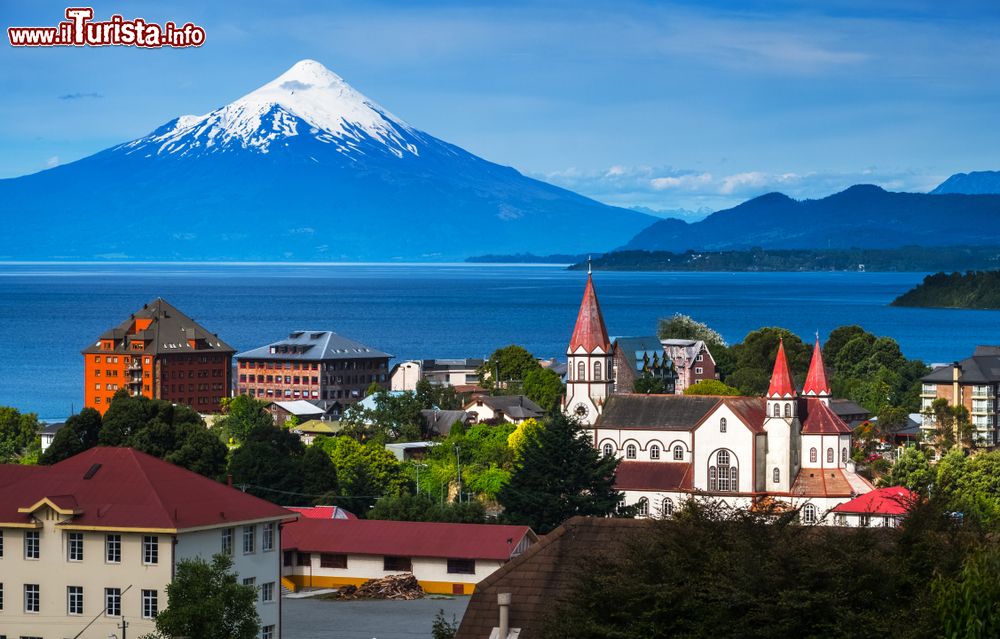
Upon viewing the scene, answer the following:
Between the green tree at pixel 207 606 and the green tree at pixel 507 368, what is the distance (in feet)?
290

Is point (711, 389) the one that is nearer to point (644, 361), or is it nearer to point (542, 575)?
point (644, 361)

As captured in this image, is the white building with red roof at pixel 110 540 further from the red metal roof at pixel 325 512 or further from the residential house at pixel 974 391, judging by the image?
the residential house at pixel 974 391

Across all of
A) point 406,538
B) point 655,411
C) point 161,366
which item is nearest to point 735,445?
point 655,411

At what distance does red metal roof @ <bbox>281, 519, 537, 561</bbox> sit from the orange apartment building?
76874 millimetres

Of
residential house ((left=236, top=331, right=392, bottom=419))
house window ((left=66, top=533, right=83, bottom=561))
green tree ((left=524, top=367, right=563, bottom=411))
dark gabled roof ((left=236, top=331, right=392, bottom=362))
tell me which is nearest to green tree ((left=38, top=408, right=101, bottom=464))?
house window ((left=66, top=533, right=83, bottom=561))

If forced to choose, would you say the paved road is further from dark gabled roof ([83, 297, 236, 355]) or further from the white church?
dark gabled roof ([83, 297, 236, 355])

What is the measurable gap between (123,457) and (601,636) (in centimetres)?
1409

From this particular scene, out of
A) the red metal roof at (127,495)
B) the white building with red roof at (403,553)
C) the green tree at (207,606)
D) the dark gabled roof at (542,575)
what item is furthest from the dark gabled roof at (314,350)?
the dark gabled roof at (542,575)

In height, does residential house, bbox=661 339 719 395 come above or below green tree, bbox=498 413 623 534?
above

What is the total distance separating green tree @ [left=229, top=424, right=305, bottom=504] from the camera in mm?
63875

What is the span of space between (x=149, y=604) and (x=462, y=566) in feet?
50.4

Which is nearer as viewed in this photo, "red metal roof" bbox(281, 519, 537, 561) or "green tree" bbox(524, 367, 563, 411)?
"red metal roof" bbox(281, 519, 537, 561)

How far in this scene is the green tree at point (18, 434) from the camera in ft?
268

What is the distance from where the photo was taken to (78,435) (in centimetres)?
6994
